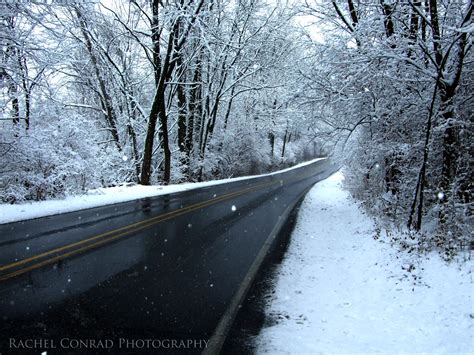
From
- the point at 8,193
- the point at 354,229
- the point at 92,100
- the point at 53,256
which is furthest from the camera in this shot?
the point at 92,100

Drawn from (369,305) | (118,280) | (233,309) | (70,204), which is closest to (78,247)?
(118,280)

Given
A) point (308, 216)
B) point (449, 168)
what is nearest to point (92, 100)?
point (308, 216)

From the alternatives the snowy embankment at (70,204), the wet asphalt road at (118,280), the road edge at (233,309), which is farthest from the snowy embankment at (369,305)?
the snowy embankment at (70,204)

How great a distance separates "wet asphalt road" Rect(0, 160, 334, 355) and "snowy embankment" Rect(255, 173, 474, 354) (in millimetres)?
826

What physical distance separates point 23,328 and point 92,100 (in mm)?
28409

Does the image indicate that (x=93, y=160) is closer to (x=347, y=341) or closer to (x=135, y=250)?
(x=135, y=250)

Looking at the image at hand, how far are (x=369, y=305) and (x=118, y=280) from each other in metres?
3.67

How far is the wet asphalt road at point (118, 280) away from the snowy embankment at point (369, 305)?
826mm

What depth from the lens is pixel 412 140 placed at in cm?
894

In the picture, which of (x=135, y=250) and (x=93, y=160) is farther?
(x=93, y=160)

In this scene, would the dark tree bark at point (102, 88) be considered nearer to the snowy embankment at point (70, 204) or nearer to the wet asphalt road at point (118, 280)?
the snowy embankment at point (70, 204)

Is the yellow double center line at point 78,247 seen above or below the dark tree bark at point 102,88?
below

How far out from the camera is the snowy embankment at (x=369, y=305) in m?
4.04

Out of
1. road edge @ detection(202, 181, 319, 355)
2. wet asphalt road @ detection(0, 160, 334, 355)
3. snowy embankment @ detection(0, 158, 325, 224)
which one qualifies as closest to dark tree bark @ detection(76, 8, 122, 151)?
snowy embankment @ detection(0, 158, 325, 224)
